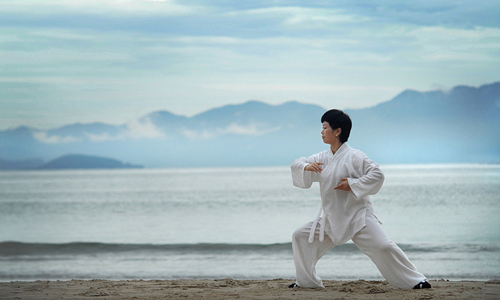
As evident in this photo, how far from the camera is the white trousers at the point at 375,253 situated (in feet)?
13.2

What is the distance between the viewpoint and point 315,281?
432 cm

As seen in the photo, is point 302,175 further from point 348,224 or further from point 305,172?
point 348,224

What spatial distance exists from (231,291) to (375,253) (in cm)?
137

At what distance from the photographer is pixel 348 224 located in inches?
162

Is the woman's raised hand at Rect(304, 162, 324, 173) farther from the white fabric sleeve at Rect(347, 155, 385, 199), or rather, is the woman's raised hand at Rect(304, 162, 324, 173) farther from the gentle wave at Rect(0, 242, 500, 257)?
the gentle wave at Rect(0, 242, 500, 257)

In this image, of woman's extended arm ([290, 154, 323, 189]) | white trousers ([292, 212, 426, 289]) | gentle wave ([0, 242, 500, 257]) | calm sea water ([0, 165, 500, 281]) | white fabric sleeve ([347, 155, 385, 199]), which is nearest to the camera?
white fabric sleeve ([347, 155, 385, 199])

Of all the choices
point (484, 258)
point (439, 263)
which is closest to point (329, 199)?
point (439, 263)

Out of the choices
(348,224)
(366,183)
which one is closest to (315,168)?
(366,183)

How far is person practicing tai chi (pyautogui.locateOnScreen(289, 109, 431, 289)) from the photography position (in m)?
4.02

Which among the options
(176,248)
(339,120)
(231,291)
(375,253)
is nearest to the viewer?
(375,253)

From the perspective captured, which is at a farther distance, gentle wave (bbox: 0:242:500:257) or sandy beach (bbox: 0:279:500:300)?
gentle wave (bbox: 0:242:500:257)

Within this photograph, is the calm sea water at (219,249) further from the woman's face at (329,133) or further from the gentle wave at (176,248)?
the woman's face at (329,133)

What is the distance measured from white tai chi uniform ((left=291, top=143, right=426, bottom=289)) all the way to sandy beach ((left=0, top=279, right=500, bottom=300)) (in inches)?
7.0

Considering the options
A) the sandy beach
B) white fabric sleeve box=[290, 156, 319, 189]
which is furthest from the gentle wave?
white fabric sleeve box=[290, 156, 319, 189]
